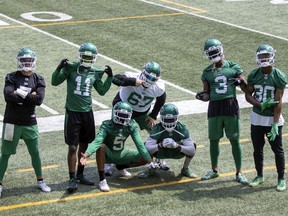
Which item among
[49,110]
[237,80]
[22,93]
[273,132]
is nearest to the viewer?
[22,93]

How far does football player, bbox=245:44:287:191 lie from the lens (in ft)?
35.7

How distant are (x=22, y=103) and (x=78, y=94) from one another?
2.77 feet

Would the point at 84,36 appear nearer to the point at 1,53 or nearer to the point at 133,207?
the point at 1,53

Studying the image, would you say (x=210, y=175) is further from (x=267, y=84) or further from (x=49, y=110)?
(x=49, y=110)

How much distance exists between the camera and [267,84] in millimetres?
10969

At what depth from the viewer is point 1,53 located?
1994 cm

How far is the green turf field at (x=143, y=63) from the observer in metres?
10.6

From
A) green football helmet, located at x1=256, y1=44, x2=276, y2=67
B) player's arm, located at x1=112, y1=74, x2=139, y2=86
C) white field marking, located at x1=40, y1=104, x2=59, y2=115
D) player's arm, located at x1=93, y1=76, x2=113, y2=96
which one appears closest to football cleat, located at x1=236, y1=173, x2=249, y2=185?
green football helmet, located at x1=256, y1=44, x2=276, y2=67

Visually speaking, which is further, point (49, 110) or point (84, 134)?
point (49, 110)

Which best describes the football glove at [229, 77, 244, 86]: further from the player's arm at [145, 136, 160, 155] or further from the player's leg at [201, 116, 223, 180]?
the player's arm at [145, 136, 160, 155]

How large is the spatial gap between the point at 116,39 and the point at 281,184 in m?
11.4

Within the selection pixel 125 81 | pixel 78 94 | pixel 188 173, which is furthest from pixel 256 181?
pixel 78 94

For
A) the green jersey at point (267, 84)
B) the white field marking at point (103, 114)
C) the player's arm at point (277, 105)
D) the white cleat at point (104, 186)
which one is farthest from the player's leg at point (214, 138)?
the white field marking at point (103, 114)

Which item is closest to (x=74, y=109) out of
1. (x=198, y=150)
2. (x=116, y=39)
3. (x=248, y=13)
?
(x=198, y=150)
